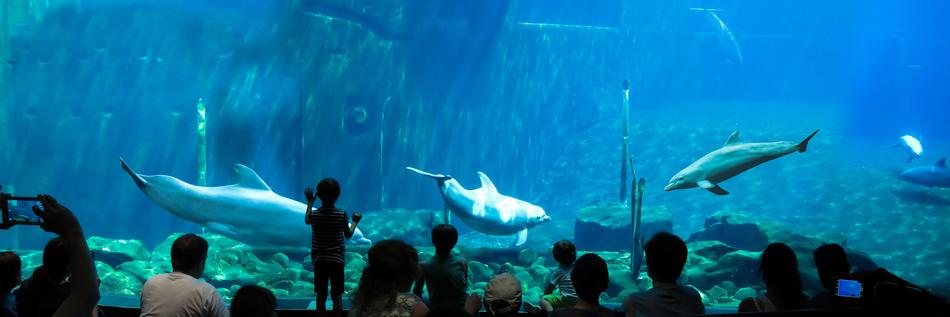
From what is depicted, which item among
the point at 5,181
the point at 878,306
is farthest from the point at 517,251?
the point at 5,181

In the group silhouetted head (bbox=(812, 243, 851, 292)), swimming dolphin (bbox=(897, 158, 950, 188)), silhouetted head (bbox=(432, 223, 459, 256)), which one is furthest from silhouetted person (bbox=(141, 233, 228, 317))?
swimming dolphin (bbox=(897, 158, 950, 188))

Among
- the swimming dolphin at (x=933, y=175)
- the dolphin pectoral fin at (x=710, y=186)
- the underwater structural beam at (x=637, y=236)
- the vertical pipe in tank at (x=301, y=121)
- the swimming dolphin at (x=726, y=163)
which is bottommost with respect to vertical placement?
the underwater structural beam at (x=637, y=236)

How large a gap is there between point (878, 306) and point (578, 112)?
26.8 m

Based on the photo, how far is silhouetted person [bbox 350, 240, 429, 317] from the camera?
3191 mm

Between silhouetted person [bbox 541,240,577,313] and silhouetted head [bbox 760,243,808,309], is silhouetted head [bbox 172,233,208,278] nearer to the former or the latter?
silhouetted person [bbox 541,240,577,313]

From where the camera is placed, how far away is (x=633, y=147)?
91.7ft

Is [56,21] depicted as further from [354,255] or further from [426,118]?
[354,255]

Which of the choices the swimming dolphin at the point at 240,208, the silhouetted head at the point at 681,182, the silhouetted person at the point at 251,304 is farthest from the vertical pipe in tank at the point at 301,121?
the silhouetted person at the point at 251,304

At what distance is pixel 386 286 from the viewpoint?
322 cm

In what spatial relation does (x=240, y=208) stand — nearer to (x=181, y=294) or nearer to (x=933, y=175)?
(x=181, y=294)

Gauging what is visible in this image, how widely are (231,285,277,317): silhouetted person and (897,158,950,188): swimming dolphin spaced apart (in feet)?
56.5

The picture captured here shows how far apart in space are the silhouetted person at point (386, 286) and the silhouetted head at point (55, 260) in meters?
1.35

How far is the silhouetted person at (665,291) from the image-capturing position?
129 inches

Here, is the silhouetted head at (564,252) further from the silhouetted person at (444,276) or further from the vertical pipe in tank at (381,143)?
the vertical pipe in tank at (381,143)
